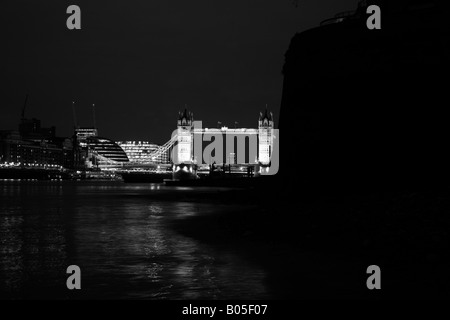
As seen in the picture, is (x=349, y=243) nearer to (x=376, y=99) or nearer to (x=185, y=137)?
(x=376, y=99)

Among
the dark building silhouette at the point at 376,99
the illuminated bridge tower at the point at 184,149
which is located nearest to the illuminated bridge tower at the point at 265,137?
the illuminated bridge tower at the point at 184,149

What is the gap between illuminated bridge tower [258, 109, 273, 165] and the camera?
133m

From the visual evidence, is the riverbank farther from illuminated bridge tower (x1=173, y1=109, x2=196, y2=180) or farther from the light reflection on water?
illuminated bridge tower (x1=173, y1=109, x2=196, y2=180)

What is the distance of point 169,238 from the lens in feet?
58.5

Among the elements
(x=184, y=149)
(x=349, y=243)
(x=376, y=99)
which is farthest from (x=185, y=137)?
(x=349, y=243)

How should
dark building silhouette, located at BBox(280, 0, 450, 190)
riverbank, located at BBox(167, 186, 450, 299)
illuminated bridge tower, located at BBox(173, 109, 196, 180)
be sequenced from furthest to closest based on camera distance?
illuminated bridge tower, located at BBox(173, 109, 196, 180) → dark building silhouette, located at BBox(280, 0, 450, 190) → riverbank, located at BBox(167, 186, 450, 299)

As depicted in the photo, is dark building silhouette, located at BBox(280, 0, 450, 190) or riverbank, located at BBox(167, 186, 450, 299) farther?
dark building silhouette, located at BBox(280, 0, 450, 190)

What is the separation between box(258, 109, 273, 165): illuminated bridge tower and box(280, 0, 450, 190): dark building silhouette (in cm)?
10806

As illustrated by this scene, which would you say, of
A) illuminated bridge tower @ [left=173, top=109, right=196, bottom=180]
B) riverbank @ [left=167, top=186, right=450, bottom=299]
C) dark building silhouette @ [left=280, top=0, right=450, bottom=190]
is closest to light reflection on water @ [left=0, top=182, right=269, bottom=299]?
riverbank @ [left=167, top=186, right=450, bottom=299]

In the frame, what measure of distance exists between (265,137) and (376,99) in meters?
121

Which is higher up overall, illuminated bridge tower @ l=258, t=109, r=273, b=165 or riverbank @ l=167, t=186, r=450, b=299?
illuminated bridge tower @ l=258, t=109, r=273, b=165

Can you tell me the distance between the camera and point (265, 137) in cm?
13988

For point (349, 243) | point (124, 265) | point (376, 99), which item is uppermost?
point (376, 99)
